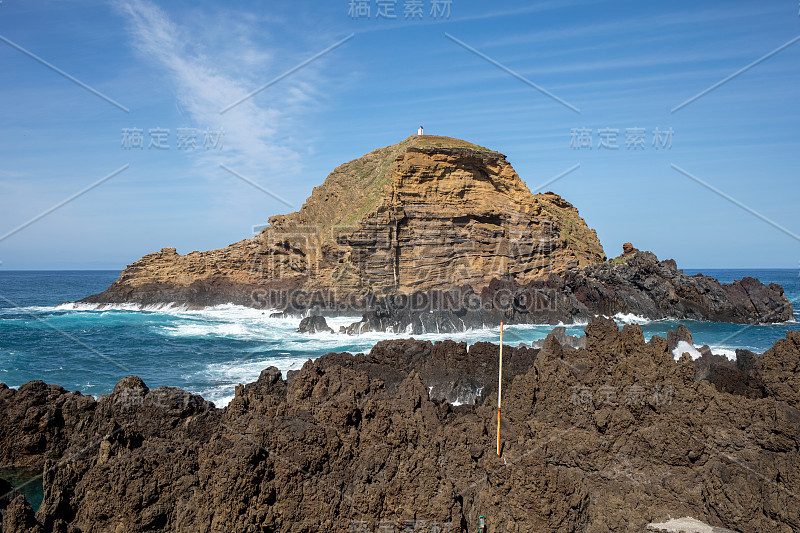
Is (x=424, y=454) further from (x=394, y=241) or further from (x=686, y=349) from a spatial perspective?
(x=394, y=241)

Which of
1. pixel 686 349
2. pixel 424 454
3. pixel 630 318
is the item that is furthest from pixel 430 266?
pixel 424 454

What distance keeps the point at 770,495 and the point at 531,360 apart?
7861mm

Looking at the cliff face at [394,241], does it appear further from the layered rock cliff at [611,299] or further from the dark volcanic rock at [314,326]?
the dark volcanic rock at [314,326]

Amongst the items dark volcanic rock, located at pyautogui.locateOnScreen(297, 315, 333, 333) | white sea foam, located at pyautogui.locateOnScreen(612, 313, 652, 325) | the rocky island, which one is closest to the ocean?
white sea foam, located at pyautogui.locateOnScreen(612, 313, 652, 325)

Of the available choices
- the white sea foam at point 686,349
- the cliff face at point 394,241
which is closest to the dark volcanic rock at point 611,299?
the cliff face at point 394,241

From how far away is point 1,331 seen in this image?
31562 millimetres

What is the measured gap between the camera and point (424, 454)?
6.93 m

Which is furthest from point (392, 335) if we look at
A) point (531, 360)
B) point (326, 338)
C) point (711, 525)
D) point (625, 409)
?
point (711, 525)

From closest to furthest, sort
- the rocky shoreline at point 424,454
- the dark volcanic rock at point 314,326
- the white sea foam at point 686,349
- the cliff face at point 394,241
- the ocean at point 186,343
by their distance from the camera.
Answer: the rocky shoreline at point 424,454
the ocean at point 186,343
the white sea foam at point 686,349
the dark volcanic rock at point 314,326
the cliff face at point 394,241

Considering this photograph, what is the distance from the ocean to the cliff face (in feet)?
17.6

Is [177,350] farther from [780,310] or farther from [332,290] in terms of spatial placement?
[780,310]

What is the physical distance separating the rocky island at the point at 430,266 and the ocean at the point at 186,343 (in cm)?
194

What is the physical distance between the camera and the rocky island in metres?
35.6

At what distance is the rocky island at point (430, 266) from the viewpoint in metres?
35.6
